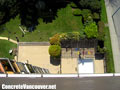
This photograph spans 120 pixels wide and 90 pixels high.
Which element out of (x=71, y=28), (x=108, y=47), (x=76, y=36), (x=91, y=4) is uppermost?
(x=91, y=4)

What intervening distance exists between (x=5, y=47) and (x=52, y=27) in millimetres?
8643

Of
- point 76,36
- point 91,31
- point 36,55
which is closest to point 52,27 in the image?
point 76,36

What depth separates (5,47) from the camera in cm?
3072

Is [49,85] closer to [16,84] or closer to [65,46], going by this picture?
[16,84]

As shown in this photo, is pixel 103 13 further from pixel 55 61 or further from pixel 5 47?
pixel 5 47

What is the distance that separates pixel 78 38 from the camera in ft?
96.0

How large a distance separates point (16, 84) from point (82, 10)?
72.3 feet

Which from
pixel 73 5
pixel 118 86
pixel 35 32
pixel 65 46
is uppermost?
pixel 73 5

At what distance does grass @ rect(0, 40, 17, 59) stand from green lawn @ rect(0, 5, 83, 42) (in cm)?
131

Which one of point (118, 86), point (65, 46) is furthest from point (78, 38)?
point (118, 86)

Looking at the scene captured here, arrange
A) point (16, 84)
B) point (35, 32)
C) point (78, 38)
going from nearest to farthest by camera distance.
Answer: point (16, 84) < point (78, 38) < point (35, 32)

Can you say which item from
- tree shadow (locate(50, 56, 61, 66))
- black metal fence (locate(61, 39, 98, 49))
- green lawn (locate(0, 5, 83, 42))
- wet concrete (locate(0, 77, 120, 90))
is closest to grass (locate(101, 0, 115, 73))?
black metal fence (locate(61, 39, 98, 49))

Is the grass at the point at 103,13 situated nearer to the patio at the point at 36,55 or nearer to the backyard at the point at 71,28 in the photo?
the backyard at the point at 71,28

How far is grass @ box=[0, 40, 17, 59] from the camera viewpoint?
99.6ft
